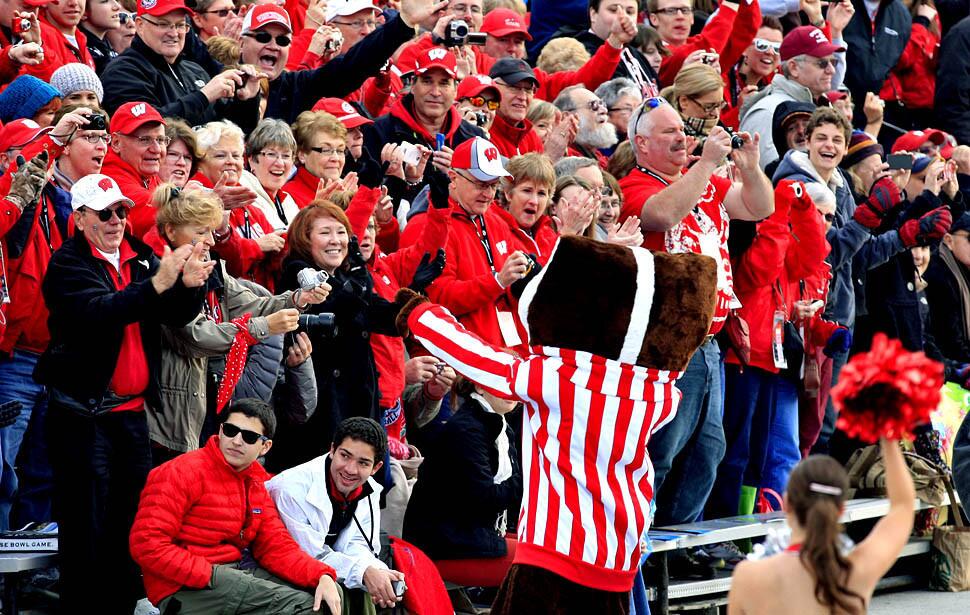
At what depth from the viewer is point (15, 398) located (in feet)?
23.2

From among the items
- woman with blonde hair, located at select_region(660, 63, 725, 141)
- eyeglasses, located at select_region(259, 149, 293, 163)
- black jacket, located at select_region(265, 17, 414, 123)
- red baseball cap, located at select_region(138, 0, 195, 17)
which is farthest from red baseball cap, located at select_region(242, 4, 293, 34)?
woman with blonde hair, located at select_region(660, 63, 725, 141)

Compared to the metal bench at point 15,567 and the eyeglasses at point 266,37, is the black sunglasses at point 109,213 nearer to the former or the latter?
the metal bench at point 15,567

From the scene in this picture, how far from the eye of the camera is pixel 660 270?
223 inches

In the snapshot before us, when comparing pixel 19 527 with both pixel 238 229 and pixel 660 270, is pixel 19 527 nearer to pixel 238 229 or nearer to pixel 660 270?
pixel 238 229

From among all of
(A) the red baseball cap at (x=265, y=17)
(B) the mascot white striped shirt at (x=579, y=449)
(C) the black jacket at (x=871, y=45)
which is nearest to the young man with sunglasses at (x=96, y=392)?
(B) the mascot white striped shirt at (x=579, y=449)

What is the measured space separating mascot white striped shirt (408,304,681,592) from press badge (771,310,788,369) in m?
3.53

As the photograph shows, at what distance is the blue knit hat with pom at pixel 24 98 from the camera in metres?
7.51

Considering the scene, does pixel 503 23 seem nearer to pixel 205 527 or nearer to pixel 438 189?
pixel 438 189

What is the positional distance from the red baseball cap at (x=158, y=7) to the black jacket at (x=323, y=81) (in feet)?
3.08

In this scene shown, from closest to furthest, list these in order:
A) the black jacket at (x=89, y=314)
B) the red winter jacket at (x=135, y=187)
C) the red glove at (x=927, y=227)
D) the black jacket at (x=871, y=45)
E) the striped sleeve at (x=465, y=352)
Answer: the striped sleeve at (x=465, y=352), the black jacket at (x=89, y=314), the red winter jacket at (x=135, y=187), the red glove at (x=927, y=227), the black jacket at (x=871, y=45)

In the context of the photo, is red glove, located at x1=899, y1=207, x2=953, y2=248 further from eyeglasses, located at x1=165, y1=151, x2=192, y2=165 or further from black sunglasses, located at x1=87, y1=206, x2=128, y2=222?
A: black sunglasses, located at x1=87, y1=206, x2=128, y2=222

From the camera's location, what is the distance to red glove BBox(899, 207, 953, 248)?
9984 millimetres

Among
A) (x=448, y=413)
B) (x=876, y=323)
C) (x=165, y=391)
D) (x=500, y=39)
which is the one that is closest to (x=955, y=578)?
(x=876, y=323)

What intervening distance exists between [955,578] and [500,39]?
4884 mm
